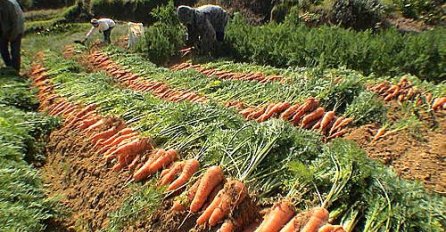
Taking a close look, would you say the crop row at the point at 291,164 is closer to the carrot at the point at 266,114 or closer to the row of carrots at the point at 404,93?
the carrot at the point at 266,114

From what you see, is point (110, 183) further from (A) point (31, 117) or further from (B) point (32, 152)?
(A) point (31, 117)

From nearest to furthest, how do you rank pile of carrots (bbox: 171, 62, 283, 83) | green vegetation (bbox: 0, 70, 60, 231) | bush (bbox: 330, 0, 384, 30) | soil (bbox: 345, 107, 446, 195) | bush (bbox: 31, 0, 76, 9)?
green vegetation (bbox: 0, 70, 60, 231) → soil (bbox: 345, 107, 446, 195) → pile of carrots (bbox: 171, 62, 283, 83) → bush (bbox: 330, 0, 384, 30) → bush (bbox: 31, 0, 76, 9)

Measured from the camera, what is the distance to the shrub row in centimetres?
828

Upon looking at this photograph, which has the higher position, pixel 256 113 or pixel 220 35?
pixel 256 113

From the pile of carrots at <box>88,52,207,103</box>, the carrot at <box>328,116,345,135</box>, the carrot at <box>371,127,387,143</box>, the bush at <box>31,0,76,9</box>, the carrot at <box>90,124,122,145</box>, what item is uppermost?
the carrot at <box>371,127,387,143</box>

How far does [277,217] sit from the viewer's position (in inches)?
122

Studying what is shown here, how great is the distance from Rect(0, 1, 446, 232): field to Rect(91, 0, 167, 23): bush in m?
12.9

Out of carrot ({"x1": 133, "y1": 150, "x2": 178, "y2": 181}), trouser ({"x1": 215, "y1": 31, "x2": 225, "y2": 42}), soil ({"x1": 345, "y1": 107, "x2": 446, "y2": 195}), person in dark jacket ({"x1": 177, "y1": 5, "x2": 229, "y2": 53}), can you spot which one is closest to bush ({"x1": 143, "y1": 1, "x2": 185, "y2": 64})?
person in dark jacket ({"x1": 177, "y1": 5, "x2": 229, "y2": 53})

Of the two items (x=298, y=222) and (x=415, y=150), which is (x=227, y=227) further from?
(x=415, y=150)

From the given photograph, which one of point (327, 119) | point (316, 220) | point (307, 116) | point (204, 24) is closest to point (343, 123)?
point (327, 119)

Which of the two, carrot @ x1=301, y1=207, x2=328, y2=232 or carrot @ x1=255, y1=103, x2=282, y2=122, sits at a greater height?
carrot @ x1=301, y1=207, x2=328, y2=232

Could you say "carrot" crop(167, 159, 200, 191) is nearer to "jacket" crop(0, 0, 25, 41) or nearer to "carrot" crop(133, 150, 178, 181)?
"carrot" crop(133, 150, 178, 181)

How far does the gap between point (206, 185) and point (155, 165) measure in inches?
29.6

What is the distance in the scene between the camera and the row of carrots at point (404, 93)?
5.69 meters
